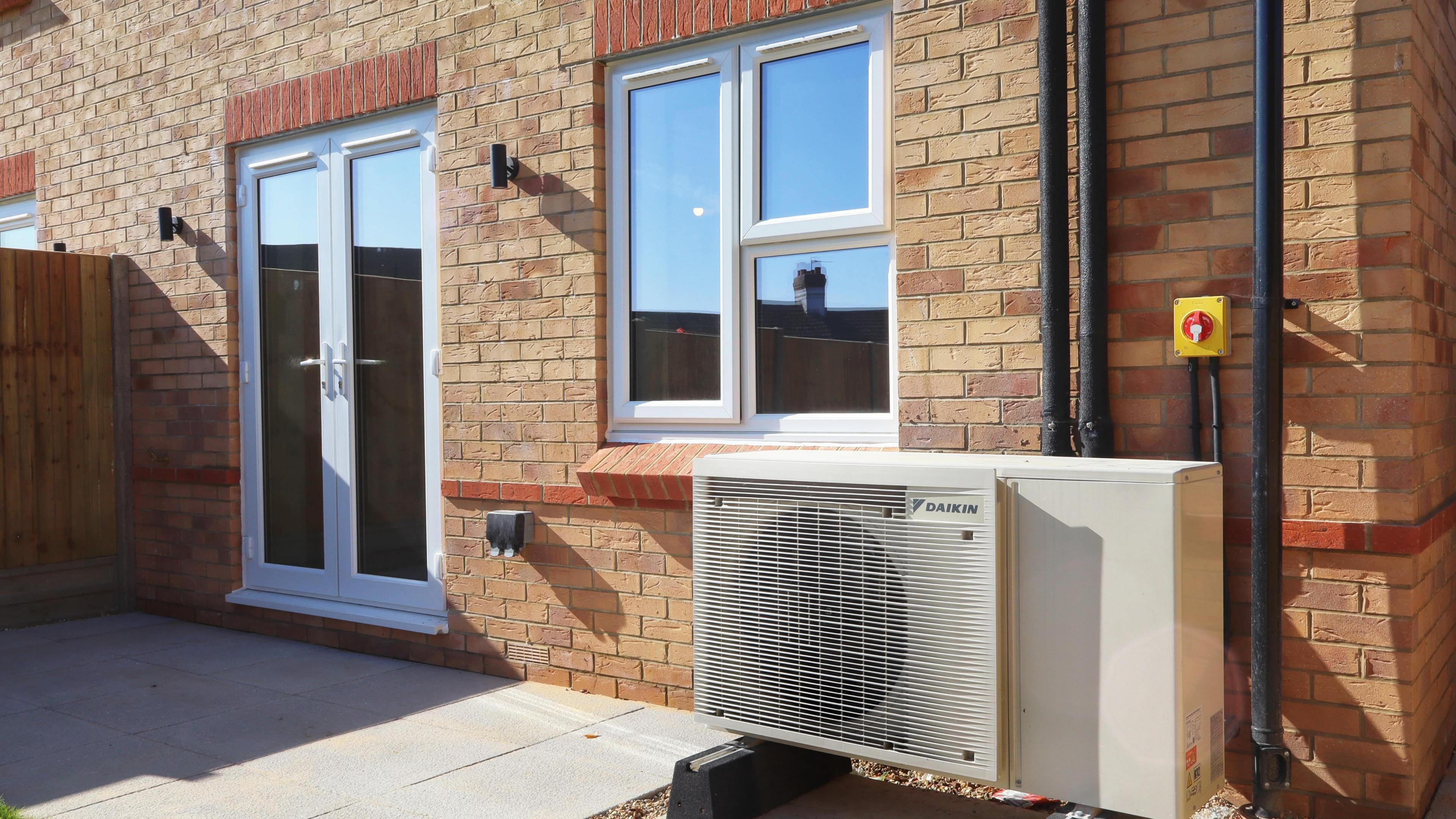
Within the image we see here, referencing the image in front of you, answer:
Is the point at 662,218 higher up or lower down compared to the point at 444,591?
higher up

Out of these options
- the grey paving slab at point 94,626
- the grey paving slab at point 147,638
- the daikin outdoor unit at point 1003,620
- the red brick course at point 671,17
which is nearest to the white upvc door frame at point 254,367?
the grey paving slab at point 147,638

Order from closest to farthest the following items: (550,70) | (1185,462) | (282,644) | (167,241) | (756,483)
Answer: (1185,462) < (756,483) < (550,70) < (282,644) < (167,241)

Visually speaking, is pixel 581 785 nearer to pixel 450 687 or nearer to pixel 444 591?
pixel 450 687

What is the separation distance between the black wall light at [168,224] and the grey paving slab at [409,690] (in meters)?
2.86

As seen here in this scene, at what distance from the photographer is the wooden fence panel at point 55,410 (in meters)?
6.11

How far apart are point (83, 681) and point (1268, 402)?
15.8 ft

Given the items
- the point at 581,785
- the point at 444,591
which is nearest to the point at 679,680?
the point at 581,785

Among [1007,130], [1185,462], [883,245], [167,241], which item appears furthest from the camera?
[167,241]

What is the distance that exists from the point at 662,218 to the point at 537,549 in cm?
146

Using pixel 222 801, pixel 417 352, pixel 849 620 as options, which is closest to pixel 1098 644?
pixel 849 620

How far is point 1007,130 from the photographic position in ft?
11.4

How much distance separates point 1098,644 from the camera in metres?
2.58

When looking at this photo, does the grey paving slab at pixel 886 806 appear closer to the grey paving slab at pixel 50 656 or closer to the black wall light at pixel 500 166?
the black wall light at pixel 500 166

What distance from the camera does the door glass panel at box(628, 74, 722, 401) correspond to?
4316 millimetres
